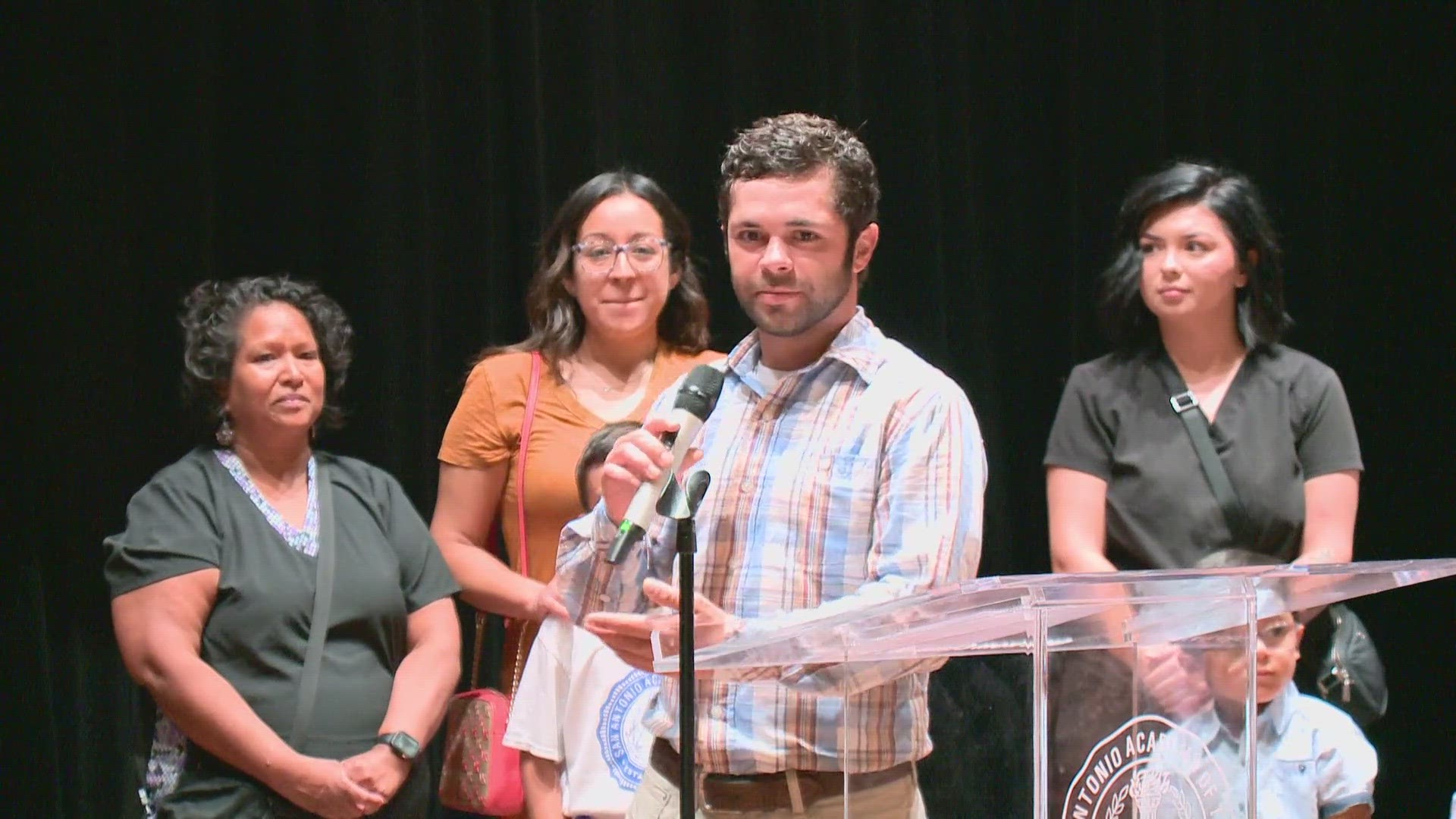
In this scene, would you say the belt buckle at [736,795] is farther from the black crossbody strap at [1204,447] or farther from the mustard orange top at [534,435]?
the black crossbody strap at [1204,447]

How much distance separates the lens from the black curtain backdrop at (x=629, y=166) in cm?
382

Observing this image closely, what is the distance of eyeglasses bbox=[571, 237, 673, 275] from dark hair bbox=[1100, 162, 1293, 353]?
904 mm

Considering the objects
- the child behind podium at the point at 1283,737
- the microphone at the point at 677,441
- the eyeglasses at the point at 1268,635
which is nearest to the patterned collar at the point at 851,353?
the microphone at the point at 677,441

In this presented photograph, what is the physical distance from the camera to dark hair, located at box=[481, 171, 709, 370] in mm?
3492

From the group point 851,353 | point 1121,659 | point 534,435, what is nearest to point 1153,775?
point 1121,659

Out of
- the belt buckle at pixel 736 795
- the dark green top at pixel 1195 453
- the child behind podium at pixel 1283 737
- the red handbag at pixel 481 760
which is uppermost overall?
the dark green top at pixel 1195 453

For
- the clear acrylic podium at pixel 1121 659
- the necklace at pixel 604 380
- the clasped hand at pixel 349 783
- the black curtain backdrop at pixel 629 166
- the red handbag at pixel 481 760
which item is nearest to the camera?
the clear acrylic podium at pixel 1121 659

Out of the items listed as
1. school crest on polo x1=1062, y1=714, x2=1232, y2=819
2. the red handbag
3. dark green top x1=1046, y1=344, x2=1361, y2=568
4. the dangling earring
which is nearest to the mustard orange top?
the red handbag

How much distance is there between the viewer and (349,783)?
9.68 feet

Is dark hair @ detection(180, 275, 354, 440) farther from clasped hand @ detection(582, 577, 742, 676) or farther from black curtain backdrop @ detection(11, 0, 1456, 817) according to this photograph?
clasped hand @ detection(582, 577, 742, 676)

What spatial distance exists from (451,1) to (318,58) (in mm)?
343

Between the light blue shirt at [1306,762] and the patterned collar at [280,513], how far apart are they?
180cm

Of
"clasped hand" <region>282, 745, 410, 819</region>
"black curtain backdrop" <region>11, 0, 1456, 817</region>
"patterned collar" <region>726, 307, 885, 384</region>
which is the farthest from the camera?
"black curtain backdrop" <region>11, 0, 1456, 817</region>

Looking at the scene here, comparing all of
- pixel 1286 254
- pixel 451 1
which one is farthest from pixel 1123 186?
pixel 451 1
